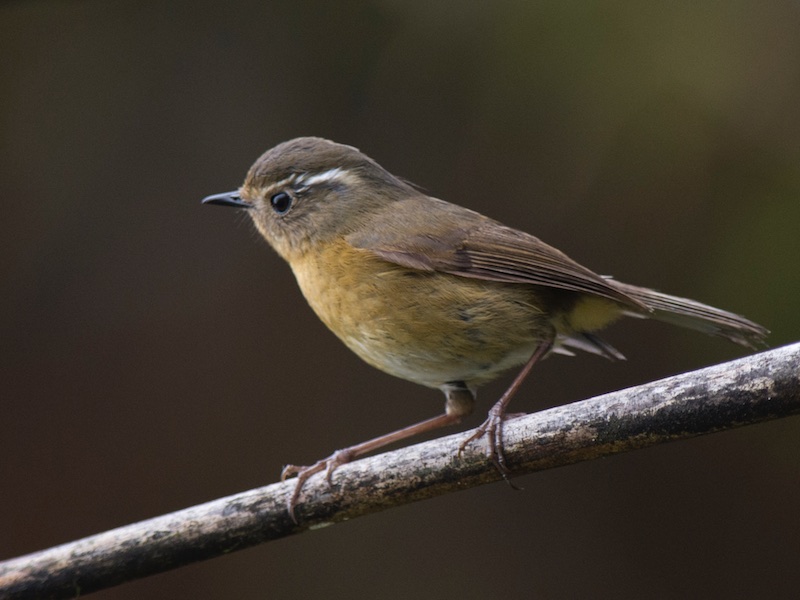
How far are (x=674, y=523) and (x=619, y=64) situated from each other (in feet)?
8.97

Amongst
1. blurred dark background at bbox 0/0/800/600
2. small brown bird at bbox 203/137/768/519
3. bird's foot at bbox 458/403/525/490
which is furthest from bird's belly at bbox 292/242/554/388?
blurred dark background at bbox 0/0/800/600

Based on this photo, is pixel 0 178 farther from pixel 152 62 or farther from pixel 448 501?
pixel 448 501

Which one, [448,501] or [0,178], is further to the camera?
[0,178]

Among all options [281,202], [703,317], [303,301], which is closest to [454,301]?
[703,317]

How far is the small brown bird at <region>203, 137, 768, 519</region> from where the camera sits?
→ 11.5 ft

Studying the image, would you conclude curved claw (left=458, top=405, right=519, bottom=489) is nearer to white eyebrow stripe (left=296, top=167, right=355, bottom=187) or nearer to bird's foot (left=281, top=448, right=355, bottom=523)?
bird's foot (left=281, top=448, right=355, bottom=523)

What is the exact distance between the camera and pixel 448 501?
5391 mm

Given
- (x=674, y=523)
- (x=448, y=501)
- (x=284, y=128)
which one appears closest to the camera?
(x=674, y=523)

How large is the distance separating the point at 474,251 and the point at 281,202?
3.77 ft

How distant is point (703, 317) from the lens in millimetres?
3498

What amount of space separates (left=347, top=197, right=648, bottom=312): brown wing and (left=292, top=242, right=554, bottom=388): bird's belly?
0.17 feet

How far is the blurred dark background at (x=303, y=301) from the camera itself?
5074mm

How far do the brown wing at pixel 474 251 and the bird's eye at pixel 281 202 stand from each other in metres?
0.53

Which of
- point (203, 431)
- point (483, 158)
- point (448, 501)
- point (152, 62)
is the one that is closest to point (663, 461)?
point (448, 501)
